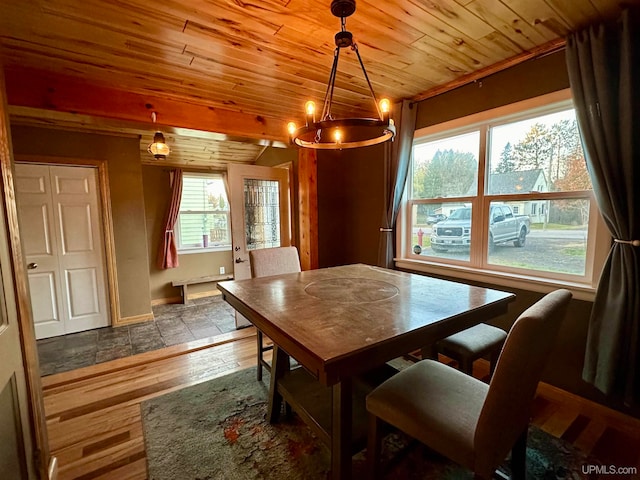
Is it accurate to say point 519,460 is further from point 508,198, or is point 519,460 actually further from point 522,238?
point 508,198

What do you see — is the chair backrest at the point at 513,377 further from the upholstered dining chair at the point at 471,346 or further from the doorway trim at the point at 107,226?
the doorway trim at the point at 107,226

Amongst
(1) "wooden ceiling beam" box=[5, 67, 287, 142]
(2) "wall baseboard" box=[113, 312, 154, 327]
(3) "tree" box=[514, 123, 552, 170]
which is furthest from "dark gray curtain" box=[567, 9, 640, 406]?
(2) "wall baseboard" box=[113, 312, 154, 327]

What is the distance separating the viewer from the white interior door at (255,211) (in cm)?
345

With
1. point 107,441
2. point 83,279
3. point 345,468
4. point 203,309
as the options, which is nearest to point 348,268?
point 345,468

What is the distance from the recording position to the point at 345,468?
4.27ft

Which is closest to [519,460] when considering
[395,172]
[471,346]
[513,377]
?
[471,346]

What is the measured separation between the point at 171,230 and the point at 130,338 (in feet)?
6.39

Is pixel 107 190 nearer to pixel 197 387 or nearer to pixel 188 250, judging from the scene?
pixel 188 250

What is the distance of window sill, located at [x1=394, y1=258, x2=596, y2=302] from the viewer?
1.93m

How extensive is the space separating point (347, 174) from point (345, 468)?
2916 mm

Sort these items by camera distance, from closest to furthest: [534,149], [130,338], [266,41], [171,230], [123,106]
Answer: [266,41], [534,149], [123,106], [130,338], [171,230]

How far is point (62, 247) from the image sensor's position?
337 cm

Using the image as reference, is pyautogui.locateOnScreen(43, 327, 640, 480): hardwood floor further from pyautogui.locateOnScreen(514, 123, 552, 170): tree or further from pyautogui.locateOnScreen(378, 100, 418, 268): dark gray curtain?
pyautogui.locateOnScreen(514, 123, 552, 170): tree

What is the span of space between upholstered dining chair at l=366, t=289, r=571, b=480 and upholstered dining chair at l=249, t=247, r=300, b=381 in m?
1.35
